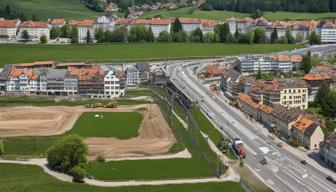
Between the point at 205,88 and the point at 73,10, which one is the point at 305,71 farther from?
the point at 73,10

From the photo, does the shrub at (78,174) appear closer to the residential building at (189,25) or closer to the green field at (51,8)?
the residential building at (189,25)

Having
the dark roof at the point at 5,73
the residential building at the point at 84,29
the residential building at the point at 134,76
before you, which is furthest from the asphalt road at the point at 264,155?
the residential building at the point at 84,29

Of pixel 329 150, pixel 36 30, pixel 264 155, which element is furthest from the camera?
pixel 36 30

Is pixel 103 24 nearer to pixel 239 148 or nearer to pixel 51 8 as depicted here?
pixel 51 8

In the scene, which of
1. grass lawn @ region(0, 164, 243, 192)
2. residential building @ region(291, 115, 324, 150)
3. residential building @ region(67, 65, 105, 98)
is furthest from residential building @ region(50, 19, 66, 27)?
grass lawn @ region(0, 164, 243, 192)

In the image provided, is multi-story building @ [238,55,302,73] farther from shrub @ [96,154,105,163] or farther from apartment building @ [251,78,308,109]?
shrub @ [96,154,105,163]

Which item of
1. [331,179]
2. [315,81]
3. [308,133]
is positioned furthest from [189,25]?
[331,179]
